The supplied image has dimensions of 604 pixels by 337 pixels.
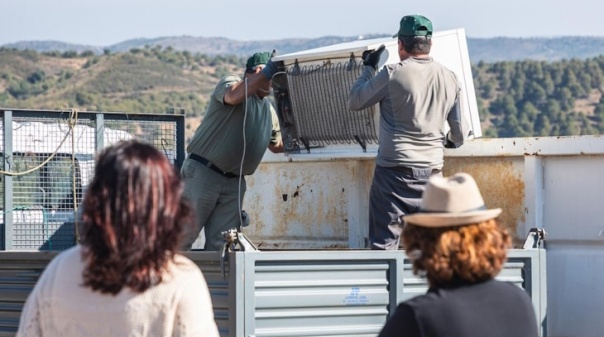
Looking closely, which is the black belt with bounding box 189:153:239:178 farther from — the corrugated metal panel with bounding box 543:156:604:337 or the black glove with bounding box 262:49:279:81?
the corrugated metal panel with bounding box 543:156:604:337

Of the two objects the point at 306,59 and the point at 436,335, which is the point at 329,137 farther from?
the point at 436,335

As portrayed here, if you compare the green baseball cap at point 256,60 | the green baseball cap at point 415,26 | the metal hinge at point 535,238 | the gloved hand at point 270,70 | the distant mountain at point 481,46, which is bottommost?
the metal hinge at point 535,238

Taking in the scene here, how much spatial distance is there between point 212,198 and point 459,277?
138 inches

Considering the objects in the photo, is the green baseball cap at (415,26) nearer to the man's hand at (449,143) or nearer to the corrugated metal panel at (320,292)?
the man's hand at (449,143)

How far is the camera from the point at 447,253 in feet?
9.91

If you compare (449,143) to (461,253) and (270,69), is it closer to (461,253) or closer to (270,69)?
(270,69)

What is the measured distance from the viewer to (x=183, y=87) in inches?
2163

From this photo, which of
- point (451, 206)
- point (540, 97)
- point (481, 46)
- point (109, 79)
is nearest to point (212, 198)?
point (451, 206)

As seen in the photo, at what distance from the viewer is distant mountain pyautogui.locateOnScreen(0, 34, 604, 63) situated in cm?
10300

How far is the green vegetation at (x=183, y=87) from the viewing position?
43750 millimetres

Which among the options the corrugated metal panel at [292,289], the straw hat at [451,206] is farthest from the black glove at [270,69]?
the straw hat at [451,206]

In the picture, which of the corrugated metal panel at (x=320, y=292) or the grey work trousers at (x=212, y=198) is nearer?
the corrugated metal panel at (x=320, y=292)

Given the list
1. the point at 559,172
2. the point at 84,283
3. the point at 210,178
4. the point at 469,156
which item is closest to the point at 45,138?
the point at 210,178

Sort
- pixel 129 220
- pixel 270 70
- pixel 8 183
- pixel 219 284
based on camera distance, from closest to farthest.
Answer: pixel 129 220 → pixel 219 284 → pixel 270 70 → pixel 8 183
